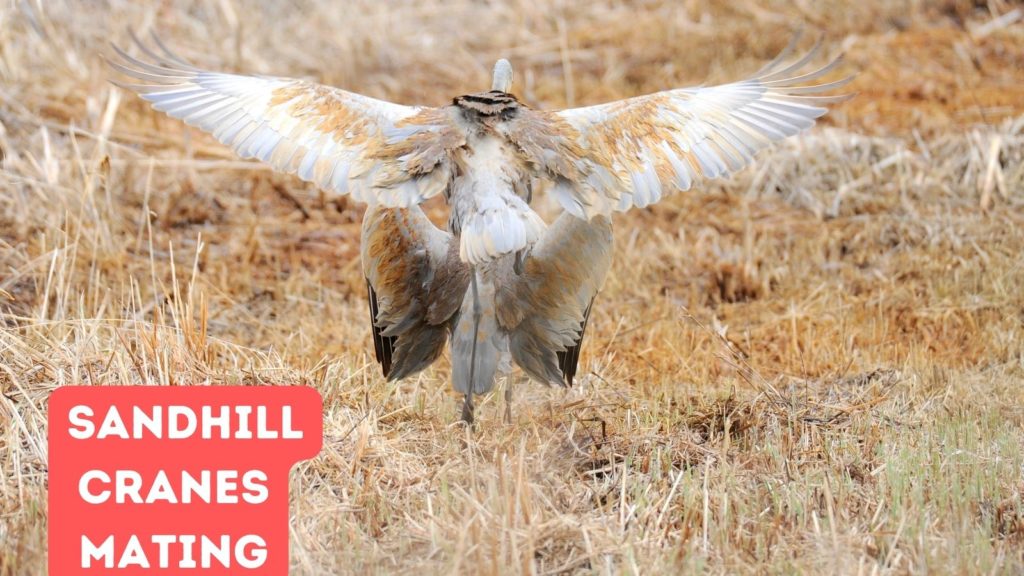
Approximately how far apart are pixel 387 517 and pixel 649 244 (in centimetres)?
365

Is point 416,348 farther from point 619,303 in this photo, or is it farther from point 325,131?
point 619,303

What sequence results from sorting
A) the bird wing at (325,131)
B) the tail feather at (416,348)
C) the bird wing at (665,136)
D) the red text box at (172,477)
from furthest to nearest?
the tail feather at (416,348)
the bird wing at (665,136)
the bird wing at (325,131)
the red text box at (172,477)

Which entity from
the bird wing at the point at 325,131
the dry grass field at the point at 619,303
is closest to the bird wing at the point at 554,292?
the dry grass field at the point at 619,303

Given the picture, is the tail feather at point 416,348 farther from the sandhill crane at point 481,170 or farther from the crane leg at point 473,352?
the crane leg at point 473,352

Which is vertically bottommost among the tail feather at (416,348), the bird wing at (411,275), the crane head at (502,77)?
the tail feather at (416,348)

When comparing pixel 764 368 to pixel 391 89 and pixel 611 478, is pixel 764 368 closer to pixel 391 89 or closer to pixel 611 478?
pixel 611 478

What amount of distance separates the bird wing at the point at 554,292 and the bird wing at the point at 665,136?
150mm

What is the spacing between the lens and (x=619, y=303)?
6207 mm

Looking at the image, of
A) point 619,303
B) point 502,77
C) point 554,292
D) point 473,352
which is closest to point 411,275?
point 473,352

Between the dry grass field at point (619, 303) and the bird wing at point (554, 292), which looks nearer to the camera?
the dry grass field at point (619, 303)

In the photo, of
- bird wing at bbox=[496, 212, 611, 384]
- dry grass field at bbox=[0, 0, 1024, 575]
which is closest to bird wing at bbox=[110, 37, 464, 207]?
bird wing at bbox=[496, 212, 611, 384]

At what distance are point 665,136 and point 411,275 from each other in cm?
102

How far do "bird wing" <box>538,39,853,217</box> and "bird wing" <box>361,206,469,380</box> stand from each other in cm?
52

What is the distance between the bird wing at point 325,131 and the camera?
390 cm
